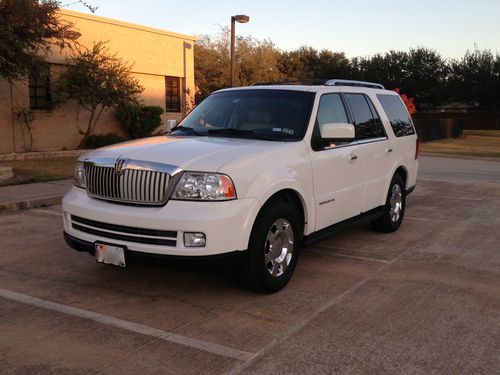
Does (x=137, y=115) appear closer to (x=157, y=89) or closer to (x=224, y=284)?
(x=157, y=89)

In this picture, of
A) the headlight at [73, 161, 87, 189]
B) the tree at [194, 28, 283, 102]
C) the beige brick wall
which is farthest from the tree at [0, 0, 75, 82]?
the tree at [194, 28, 283, 102]

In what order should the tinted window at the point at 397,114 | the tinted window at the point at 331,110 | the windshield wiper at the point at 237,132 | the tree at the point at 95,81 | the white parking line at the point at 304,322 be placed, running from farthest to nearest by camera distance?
the tree at the point at 95,81, the tinted window at the point at 397,114, the tinted window at the point at 331,110, the windshield wiper at the point at 237,132, the white parking line at the point at 304,322

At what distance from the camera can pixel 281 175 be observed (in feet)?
15.3

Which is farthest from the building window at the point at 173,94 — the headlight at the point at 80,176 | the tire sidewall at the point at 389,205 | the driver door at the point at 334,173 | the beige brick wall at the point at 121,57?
the headlight at the point at 80,176

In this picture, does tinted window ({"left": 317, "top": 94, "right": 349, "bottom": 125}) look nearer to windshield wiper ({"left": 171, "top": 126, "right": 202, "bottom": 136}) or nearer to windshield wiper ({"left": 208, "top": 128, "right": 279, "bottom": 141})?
windshield wiper ({"left": 208, "top": 128, "right": 279, "bottom": 141})

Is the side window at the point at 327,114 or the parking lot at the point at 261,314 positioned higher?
the side window at the point at 327,114

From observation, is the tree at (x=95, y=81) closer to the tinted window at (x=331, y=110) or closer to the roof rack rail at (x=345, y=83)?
the roof rack rail at (x=345, y=83)

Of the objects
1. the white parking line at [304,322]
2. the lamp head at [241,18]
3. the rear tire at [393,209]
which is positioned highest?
the lamp head at [241,18]

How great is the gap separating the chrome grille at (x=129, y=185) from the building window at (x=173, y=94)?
1860 cm

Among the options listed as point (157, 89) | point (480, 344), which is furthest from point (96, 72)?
point (480, 344)

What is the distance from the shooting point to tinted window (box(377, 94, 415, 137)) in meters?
7.14

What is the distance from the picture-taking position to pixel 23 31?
39.9 ft

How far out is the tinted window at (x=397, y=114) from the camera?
7.14m

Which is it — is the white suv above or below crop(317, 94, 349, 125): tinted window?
below
